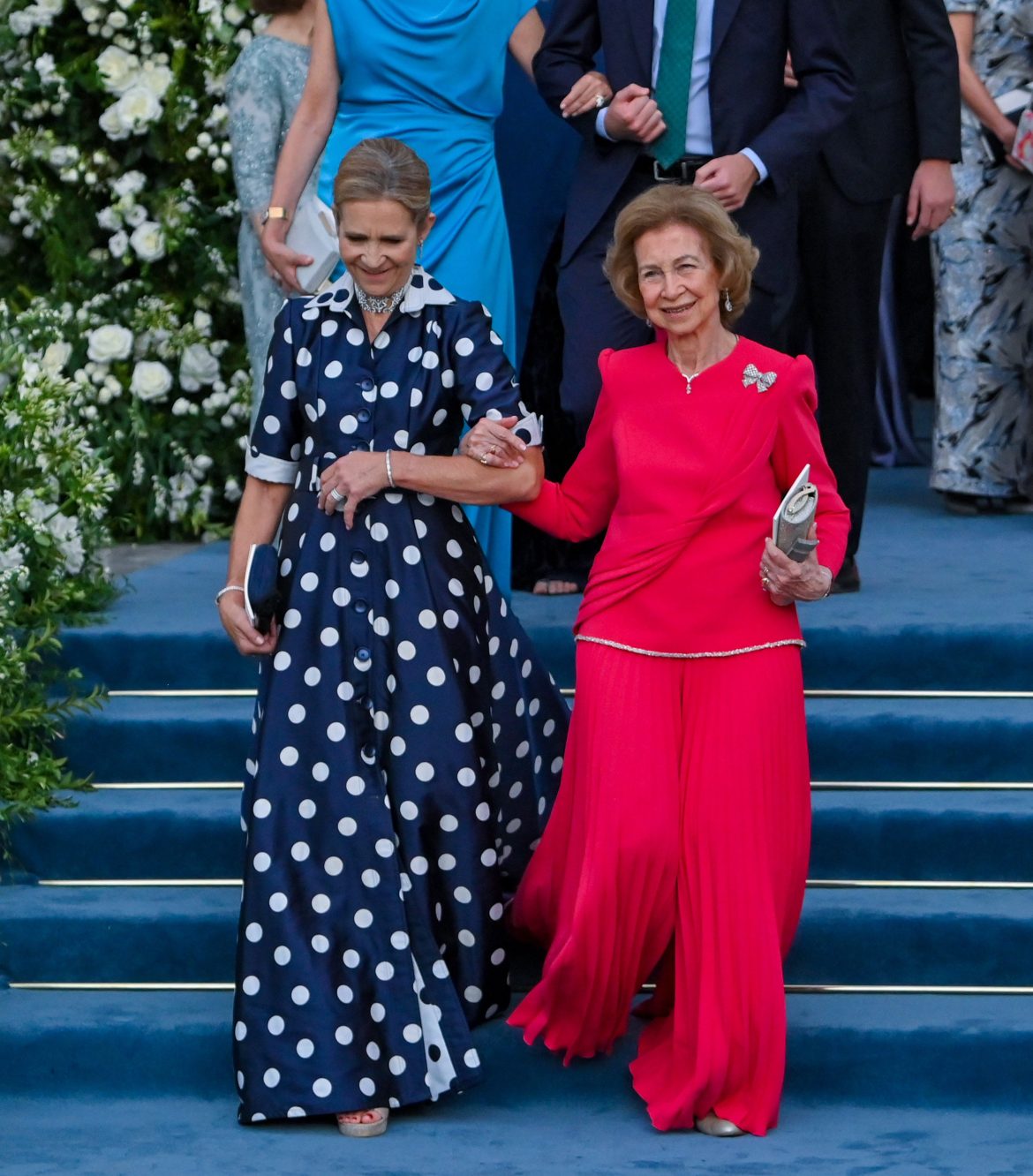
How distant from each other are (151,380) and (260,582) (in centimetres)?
293

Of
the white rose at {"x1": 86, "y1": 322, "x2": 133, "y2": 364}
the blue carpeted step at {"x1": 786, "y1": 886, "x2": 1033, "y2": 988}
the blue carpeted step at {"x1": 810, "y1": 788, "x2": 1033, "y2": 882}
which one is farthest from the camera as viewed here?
the white rose at {"x1": 86, "y1": 322, "x2": 133, "y2": 364}

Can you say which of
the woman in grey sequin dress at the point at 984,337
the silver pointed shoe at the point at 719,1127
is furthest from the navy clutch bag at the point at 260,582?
the woman in grey sequin dress at the point at 984,337

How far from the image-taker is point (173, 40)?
6469mm

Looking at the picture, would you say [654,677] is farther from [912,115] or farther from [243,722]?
[912,115]

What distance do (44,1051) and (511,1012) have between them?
2.74 feet

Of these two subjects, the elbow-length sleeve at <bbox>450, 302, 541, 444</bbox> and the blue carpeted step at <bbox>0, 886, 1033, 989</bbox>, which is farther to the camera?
the blue carpeted step at <bbox>0, 886, 1033, 989</bbox>

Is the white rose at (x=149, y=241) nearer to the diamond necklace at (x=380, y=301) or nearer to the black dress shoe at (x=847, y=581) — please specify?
the black dress shoe at (x=847, y=581)

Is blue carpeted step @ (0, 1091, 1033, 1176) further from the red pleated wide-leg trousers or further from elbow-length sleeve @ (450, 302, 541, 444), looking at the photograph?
elbow-length sleeve @ (450, 302, 541, 444)

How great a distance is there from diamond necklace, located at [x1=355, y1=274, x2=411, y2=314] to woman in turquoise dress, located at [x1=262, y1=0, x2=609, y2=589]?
1.10 m

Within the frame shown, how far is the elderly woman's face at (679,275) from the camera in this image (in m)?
3.62

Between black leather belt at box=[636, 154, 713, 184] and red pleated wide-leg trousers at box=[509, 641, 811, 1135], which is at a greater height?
black leather belt at box=[636, 154, 713, 184]

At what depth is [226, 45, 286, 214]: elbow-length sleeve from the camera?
543cm

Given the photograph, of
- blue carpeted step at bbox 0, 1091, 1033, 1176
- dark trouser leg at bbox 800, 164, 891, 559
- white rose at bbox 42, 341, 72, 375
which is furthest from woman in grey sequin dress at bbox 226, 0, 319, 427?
blue carpeted step at bbox 0, 1091, 1033, 1176

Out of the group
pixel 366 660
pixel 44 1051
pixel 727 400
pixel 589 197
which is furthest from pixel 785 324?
pixel 44 1051
